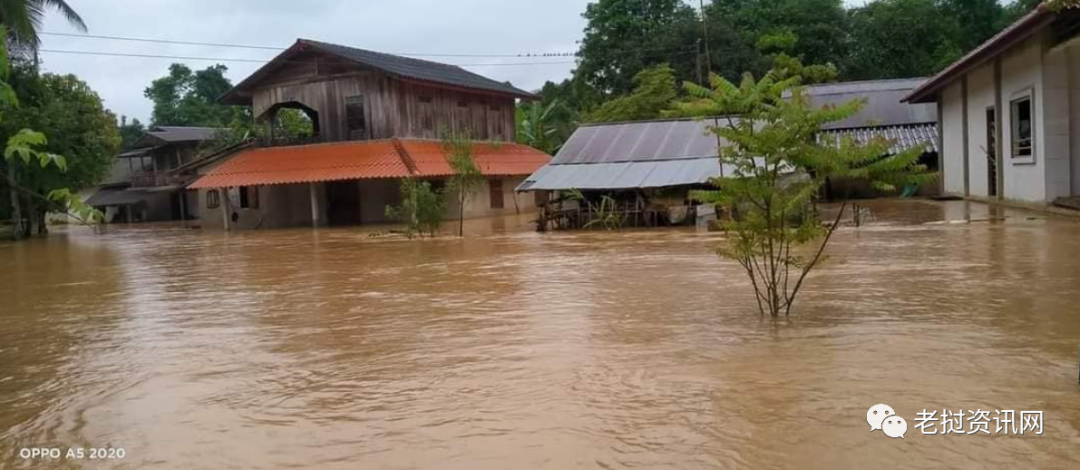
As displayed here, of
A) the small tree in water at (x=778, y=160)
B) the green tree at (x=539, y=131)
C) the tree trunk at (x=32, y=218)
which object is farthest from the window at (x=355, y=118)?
the small tree in water at (x=778, y=160)

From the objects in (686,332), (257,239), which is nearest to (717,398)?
(686,332)

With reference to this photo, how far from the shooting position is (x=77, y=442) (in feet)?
18.0

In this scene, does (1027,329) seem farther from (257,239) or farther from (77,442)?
(257,239)

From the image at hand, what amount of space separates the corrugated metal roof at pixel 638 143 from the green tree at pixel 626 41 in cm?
1242

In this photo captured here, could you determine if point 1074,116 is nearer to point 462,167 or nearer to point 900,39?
point 462,167

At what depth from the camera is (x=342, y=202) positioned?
32.8m

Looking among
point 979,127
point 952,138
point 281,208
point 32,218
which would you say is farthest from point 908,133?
point 32,218

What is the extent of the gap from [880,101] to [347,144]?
724 inches

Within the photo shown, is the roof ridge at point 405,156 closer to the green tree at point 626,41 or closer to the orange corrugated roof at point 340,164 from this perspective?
the orange corrugated roof at point 340,164

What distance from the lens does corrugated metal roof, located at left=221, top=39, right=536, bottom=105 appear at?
101 ft

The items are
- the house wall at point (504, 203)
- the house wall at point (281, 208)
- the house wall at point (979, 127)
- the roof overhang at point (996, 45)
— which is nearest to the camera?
the roof overhang at point (996, 45)

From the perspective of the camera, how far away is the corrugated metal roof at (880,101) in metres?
30.7

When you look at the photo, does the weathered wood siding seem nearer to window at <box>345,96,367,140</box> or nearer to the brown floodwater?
window at <box>345,96,367,140</box>

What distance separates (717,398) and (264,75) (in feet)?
96.2
